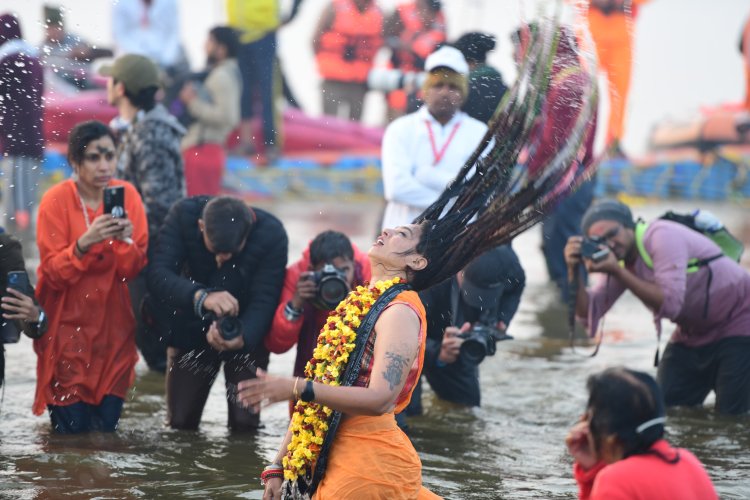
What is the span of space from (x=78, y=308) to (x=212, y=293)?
0.73m

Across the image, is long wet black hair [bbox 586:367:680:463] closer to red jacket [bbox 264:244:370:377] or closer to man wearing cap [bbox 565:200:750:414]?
red jacket [bbox 264:244:370:377]

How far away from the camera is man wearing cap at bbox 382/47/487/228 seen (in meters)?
7.59

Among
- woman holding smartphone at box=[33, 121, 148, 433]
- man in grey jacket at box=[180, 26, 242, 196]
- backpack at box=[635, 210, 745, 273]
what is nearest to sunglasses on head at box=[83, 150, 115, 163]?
woman holding smartphone at box=[33, 121, 148, 433]

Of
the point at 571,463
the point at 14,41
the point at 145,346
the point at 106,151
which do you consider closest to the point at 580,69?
the point at 571,463

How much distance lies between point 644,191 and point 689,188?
0.73 m

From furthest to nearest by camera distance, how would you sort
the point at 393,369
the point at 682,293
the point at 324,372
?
the point at 682,293 < the point at 324,372 < the point at 393,369

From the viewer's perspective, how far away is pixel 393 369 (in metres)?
4.33

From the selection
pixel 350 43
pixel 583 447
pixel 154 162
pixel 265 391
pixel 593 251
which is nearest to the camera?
pixel 583 447

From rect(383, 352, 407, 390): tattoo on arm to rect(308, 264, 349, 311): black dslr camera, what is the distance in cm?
178

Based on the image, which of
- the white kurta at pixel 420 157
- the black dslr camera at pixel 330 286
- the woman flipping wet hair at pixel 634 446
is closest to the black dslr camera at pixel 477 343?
the black dslr camera at pixel 330 286

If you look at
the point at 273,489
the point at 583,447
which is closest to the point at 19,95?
the point at 273,489

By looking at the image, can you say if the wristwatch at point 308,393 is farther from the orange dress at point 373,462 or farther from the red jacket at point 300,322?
the red jacket at point 300,322

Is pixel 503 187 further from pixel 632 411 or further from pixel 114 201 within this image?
pixel 114 201

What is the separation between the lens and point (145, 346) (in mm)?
8008
